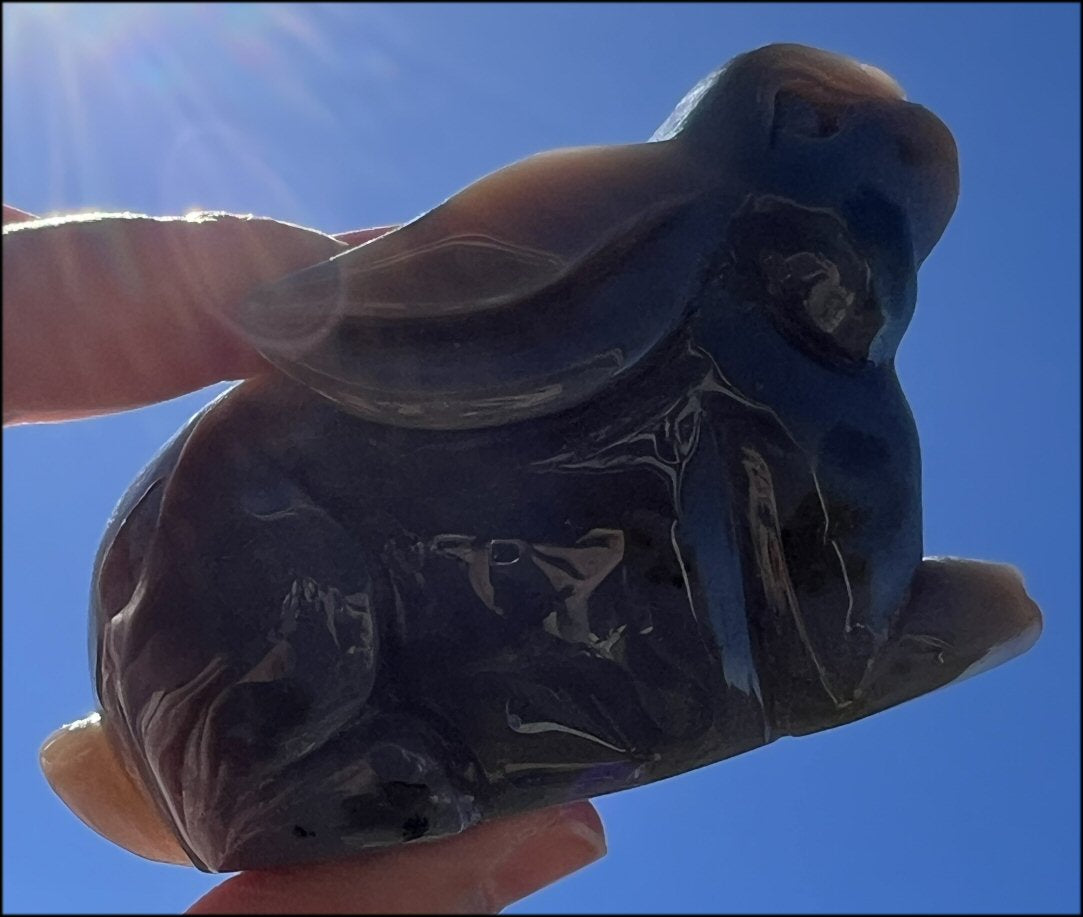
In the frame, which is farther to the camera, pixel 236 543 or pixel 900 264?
pixel 900 264

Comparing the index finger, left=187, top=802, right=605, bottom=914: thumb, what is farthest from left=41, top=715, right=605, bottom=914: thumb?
the index finger

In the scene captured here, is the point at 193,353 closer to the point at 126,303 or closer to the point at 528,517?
the point at 126,303

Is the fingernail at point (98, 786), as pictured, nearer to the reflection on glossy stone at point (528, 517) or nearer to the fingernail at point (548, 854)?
the reflection on glossy stone at point (528, 517)

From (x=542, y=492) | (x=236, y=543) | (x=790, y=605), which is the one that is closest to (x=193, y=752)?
(x=236, y=543)

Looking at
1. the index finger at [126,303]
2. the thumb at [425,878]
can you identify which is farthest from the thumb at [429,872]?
the index finger at [126,303]

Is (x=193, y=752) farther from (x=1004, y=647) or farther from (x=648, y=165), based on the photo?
(x=1004, y=647)

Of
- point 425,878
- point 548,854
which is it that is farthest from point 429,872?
point 548,854

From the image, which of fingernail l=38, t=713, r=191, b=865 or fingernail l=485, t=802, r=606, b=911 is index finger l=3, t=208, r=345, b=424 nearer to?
fingernail l=38, t=713, r=191, b=865
